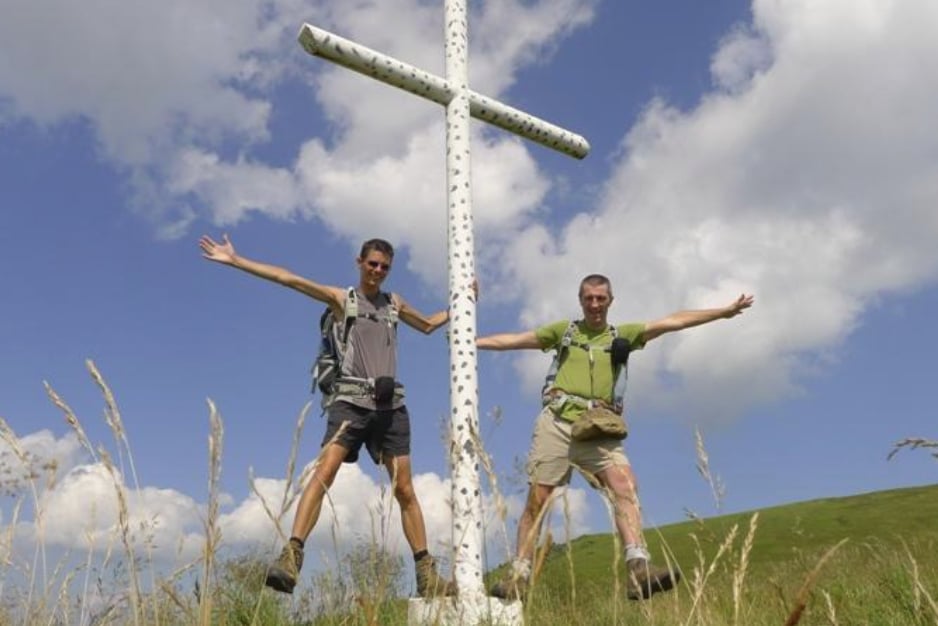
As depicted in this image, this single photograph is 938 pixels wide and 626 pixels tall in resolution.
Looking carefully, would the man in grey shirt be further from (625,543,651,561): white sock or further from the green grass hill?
(625,543,651,561): white sock

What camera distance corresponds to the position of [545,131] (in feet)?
21.9

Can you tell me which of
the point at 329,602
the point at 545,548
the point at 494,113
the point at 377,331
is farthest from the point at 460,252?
the point at 545,548

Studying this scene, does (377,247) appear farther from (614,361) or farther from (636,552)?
(636,552)

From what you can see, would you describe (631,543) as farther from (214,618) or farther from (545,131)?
(545,131)

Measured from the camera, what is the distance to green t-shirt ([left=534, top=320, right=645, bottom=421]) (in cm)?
573

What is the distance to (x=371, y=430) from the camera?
5.65 m

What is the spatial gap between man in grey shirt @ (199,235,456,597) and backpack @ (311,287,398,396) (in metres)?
0.03

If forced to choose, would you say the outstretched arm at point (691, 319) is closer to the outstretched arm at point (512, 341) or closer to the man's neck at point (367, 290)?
the outstretched arm at point (512, 341)

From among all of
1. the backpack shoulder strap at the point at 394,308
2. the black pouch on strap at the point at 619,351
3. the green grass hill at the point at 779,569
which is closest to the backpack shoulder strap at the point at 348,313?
the backpack shoulder strap at the point at 394,308

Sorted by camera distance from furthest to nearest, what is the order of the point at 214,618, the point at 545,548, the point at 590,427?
the point at 590,427 < the point at 214,618 < the point at 545,548

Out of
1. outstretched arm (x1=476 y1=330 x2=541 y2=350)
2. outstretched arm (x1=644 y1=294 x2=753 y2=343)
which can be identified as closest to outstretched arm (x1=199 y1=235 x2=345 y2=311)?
outstretched arm (x1=476 y1=330 x2=541 y2=350)

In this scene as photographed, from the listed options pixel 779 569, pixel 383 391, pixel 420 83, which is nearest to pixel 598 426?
pixel 383 391

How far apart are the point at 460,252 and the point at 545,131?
5.34 feet

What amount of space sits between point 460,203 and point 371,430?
1627 mm
